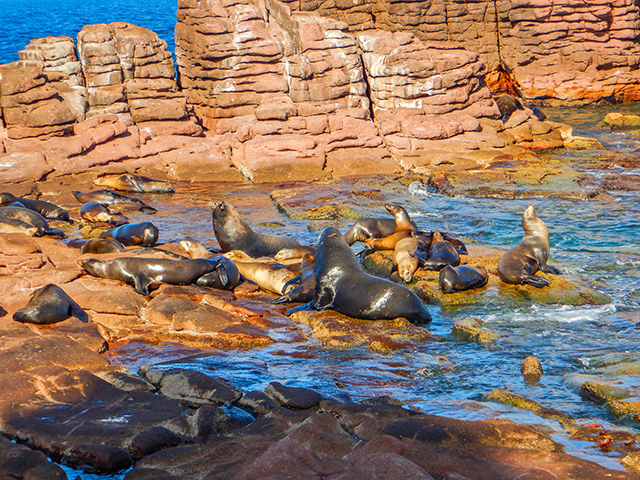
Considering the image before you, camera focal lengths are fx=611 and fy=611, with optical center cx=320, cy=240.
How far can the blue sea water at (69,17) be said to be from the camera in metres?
63.9

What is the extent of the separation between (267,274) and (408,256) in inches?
87.1

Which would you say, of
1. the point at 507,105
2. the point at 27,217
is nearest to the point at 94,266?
the point at 27,217

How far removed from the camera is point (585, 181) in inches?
651

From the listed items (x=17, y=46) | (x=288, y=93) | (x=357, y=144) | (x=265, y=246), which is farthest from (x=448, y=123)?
(x=17, y=46)

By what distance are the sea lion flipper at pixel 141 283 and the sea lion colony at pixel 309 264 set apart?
1cm

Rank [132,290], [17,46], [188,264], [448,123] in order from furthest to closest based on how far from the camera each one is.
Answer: [17,46] → [448,123] → [188,264] → [132,290]

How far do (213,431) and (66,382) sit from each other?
1419 mm

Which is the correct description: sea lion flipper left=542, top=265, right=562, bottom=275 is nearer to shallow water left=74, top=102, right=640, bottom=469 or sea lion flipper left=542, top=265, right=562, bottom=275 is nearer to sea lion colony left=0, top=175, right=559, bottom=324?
sea lion colony left=0, top=175, right=559, bottom=324

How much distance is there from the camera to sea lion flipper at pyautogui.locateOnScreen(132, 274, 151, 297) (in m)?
7.38

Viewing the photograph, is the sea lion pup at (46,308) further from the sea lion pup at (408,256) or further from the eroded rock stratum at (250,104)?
the eroded rock stratum at (250,104)

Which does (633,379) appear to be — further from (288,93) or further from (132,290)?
(288,93)

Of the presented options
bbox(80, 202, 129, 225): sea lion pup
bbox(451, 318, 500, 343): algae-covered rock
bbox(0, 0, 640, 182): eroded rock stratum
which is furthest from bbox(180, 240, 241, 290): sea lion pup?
bbox(0, 0, 640, 182): eroded rock stratum

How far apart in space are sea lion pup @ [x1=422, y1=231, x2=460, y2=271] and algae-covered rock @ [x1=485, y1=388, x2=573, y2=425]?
166 inches

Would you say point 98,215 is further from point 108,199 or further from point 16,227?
point 16,227
